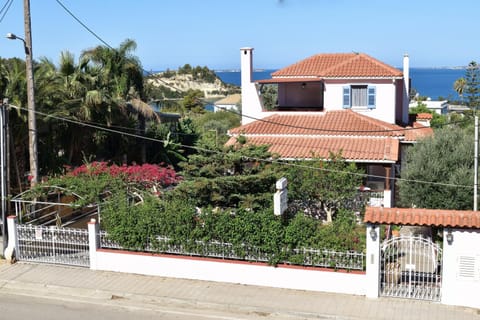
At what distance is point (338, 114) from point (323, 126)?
143cm

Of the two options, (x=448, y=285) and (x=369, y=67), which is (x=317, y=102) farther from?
(x=448, y=285)

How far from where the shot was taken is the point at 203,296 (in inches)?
542

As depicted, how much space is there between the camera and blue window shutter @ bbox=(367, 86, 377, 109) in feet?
81.3

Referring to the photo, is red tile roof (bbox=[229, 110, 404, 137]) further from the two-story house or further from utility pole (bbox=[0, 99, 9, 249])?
utility pole (bbox=[0, 99, 9, 249])

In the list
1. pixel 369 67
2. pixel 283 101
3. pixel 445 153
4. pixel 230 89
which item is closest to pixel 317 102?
pixel 283 101

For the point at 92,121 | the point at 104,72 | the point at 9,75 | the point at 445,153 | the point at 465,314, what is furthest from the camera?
the point at 104,72

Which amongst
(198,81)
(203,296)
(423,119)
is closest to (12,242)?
(203,296)

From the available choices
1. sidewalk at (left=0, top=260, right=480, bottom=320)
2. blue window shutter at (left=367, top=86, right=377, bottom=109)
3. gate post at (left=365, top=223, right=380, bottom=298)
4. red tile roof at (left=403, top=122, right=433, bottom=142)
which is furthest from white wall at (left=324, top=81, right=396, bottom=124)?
sidewalk at (left=0, top=260, right=480, bottom=320)

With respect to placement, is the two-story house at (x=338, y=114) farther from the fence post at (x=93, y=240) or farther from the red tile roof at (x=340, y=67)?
the fence post at (x=93, y=240)

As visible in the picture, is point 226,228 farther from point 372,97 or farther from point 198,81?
point 198,81

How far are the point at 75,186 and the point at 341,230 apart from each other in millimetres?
7611

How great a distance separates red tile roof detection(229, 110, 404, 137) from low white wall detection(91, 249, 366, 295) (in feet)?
31.4

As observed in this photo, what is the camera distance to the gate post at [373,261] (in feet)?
42.3

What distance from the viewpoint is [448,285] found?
41.7 feet
